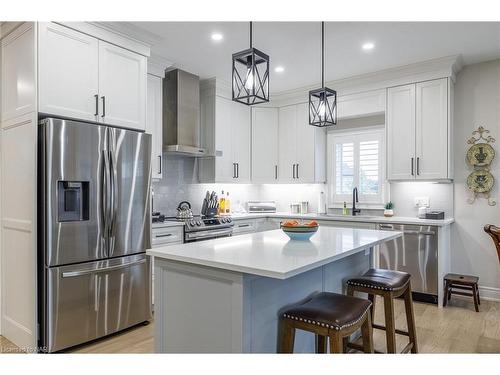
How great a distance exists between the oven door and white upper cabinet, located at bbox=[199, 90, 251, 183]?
813 millimetres

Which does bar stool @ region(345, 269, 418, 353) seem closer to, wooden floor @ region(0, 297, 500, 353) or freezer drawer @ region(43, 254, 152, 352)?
wooden floor @ region(0, 297, 500, 353)

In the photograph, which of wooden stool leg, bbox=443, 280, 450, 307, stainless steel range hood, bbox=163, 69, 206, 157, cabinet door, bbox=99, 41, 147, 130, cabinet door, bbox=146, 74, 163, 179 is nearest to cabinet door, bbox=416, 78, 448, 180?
wooden stool leg, bbox=443, 280, 450, 307

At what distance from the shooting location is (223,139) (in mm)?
5023

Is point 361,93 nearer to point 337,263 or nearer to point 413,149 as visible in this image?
point 413,149

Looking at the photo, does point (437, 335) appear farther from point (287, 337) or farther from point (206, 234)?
point (206, 234)

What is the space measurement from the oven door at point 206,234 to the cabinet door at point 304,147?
147 cm

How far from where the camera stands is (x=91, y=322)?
2912 mm

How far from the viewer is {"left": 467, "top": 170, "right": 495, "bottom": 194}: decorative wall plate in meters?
4.13

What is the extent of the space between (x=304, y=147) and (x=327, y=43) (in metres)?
1.88

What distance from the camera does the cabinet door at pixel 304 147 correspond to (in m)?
5.25

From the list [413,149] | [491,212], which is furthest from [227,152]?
[491,212]

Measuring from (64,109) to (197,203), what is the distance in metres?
2.52

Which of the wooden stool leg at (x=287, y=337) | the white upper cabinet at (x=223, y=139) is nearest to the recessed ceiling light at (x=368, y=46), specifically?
the white upper cabinet at (x=223, y=139)

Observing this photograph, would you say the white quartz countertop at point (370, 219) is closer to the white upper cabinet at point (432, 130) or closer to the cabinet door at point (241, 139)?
the white upper cabinet at point (432, 130)
